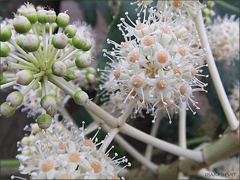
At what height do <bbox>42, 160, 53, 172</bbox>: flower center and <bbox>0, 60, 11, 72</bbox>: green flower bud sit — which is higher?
<bbox>0, 60, 11, 72</bbox>: green flower bud

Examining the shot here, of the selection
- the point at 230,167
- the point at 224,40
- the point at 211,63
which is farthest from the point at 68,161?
the point at 230,167

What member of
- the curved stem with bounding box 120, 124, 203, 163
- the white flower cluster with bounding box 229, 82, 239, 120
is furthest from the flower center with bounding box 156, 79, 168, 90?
the white flower cluster with bounding box 229, 82, 239, 120

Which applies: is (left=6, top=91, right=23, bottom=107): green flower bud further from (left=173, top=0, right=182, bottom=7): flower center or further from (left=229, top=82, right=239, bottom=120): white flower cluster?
(left=229, top=82, right=239, bottom=120): white flower cluster

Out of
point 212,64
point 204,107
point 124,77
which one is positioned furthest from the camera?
point 204,107

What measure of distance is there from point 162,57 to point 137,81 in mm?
114

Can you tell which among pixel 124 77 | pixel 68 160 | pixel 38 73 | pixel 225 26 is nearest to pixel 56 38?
pixel 38 73

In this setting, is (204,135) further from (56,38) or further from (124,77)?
(56,38)

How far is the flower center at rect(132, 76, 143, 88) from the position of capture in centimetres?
83

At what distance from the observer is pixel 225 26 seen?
65.8 inches

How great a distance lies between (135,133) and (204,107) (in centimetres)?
122

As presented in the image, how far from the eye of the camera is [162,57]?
80 centimetres

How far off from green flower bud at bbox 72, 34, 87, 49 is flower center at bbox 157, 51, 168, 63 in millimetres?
248

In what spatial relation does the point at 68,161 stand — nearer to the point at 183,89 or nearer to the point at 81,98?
the point at 81,98

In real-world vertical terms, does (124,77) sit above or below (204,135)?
above
